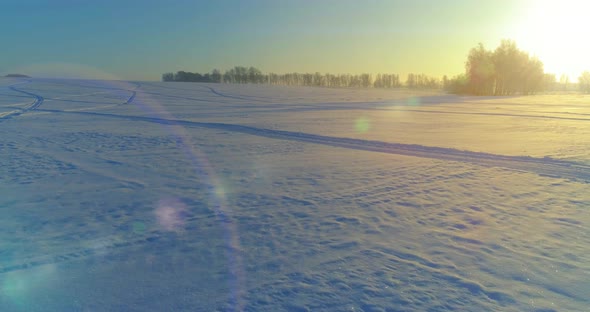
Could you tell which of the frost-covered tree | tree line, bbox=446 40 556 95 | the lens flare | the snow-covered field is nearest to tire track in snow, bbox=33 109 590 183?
the snow-covered field

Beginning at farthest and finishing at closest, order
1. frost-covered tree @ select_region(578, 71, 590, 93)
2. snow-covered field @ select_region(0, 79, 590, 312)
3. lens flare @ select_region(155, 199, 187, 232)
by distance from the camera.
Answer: frost-covered tree @ select_region(578, 71, 590, 93), lens flare @ select_region(155, 199, 187, 232), snow-covered field @ select_region(0, 79, 590, 312)

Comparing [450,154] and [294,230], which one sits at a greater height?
[450,154]

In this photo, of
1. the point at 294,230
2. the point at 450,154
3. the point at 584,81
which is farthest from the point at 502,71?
the point at 294,230

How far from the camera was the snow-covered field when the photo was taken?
10.8 ft

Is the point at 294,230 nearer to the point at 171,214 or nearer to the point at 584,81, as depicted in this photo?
the point at 171,214

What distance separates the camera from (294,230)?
4711 mm

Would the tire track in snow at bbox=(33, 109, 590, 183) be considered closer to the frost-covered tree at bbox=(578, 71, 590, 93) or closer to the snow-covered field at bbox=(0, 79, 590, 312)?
the snow-covered field at bbox=(0, 79, 590, 312)

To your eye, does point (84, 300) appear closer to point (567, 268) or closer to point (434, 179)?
point (567, 268)

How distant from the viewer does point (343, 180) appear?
714 centimetres

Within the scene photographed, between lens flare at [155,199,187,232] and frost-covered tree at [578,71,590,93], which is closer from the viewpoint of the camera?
lens flare at [155,199,187,232]

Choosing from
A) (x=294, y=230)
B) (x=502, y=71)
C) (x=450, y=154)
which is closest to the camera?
(x=294, y=230)

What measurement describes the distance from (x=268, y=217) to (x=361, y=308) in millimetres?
2322

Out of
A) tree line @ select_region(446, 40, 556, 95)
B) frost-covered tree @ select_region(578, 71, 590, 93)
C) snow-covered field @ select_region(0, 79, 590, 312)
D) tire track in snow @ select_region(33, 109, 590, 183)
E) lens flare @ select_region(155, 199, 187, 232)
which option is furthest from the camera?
frost-covered tree @ select_region(578, 71, 590, 93)

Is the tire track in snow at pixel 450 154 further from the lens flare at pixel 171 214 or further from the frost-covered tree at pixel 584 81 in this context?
the frost-covered tree at pixel 584 81
